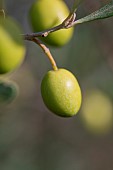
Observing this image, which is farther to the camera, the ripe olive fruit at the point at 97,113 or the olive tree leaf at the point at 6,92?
the ripe olive fruit at the point at 97,113

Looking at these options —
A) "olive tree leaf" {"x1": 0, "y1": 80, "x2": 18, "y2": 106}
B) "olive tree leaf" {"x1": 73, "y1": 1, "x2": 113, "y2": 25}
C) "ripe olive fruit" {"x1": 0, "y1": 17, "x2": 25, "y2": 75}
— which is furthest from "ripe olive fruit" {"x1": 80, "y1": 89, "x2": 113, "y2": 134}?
"ripe olive fruit" {"x1": 0, "y1": 17, "x2": 25, "y2": 75}

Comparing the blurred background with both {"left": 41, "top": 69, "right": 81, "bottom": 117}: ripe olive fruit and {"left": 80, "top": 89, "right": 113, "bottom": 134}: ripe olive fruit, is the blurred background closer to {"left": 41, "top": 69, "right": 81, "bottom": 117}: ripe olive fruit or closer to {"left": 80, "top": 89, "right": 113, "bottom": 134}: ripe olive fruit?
{"left": 80, "top": 89, "right": 113, "bottom": 134}: ripe olive fruit

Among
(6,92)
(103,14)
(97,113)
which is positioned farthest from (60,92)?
(97,113)

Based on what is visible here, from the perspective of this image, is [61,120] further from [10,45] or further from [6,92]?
[10,45]

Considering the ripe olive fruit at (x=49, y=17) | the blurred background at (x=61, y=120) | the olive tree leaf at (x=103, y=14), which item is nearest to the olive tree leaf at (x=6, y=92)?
the ripe olive fruit at (x=49, y=17)

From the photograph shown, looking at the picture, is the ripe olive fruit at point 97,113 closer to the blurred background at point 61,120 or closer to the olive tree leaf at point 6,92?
the blurred background at point 61,120
